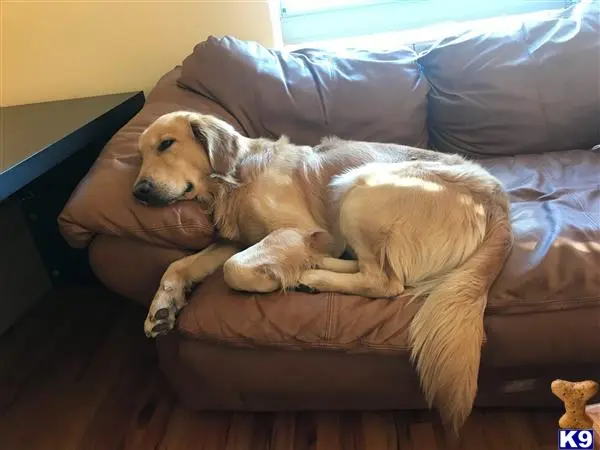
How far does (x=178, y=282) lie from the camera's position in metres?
1.68

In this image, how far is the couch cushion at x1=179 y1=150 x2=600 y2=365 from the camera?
143 centimetres

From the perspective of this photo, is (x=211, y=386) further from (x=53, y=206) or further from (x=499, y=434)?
(x=53, y=206)

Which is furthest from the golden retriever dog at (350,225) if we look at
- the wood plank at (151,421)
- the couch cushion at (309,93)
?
the wood plank at (151,421)

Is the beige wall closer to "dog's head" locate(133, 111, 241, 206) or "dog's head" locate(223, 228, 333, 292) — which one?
"dog's head" locate(133, 111, 241, 206)

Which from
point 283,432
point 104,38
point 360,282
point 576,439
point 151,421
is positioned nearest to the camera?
point 576,439

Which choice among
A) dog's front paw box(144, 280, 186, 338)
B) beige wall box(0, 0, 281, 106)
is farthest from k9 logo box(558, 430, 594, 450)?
beige wall box(0, 0, 281, 106)

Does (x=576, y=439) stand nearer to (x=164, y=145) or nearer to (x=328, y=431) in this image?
(x=328, y=431)

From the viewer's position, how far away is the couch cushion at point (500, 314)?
143cm

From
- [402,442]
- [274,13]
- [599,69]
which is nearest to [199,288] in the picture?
[402,442]

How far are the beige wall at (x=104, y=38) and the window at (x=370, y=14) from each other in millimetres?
260

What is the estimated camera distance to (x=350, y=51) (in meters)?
2.33

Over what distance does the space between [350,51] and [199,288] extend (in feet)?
4.11

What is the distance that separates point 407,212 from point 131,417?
1.19m

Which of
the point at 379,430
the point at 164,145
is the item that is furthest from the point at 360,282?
the point at 164,145
